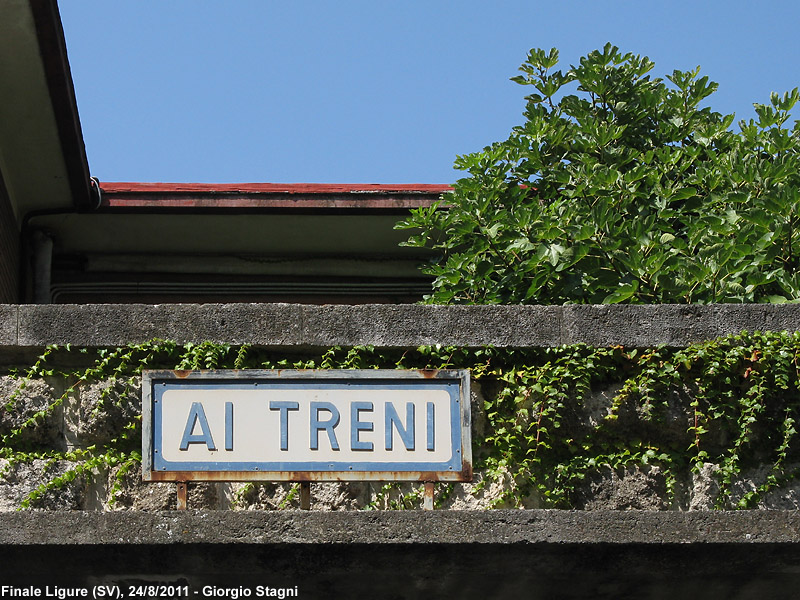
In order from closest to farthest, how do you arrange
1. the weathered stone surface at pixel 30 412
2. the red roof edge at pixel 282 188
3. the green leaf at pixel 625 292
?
the weathered stone surface at pixel 30 412 → the green leaf at pixel 625 292 → the red roof edge at pixel 282 188

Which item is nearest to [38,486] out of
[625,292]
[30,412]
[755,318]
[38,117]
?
[30,412]

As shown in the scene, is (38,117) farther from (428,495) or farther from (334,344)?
(428,495)

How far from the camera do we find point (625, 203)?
6.05m

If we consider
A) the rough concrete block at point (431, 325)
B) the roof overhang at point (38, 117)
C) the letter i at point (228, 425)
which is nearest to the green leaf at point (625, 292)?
the rough concrete block at point (431, 325)

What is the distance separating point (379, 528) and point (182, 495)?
2.27ft

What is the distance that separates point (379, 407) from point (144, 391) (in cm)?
81

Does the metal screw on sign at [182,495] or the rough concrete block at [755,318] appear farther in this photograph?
the rough concrete block at [755,318]

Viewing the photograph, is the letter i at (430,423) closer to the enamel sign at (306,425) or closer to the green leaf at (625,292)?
the enamel sign at (306,425)

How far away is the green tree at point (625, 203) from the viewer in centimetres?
525

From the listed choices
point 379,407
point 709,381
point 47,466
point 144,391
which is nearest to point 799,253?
point 709,381

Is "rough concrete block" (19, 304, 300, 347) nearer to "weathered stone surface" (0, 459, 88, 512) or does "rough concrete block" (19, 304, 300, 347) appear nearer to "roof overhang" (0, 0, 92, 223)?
"weathered stone surface" (0, 459, 88, 512)

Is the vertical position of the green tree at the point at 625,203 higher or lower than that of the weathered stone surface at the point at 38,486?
higher

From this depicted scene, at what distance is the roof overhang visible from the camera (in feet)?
22.2
